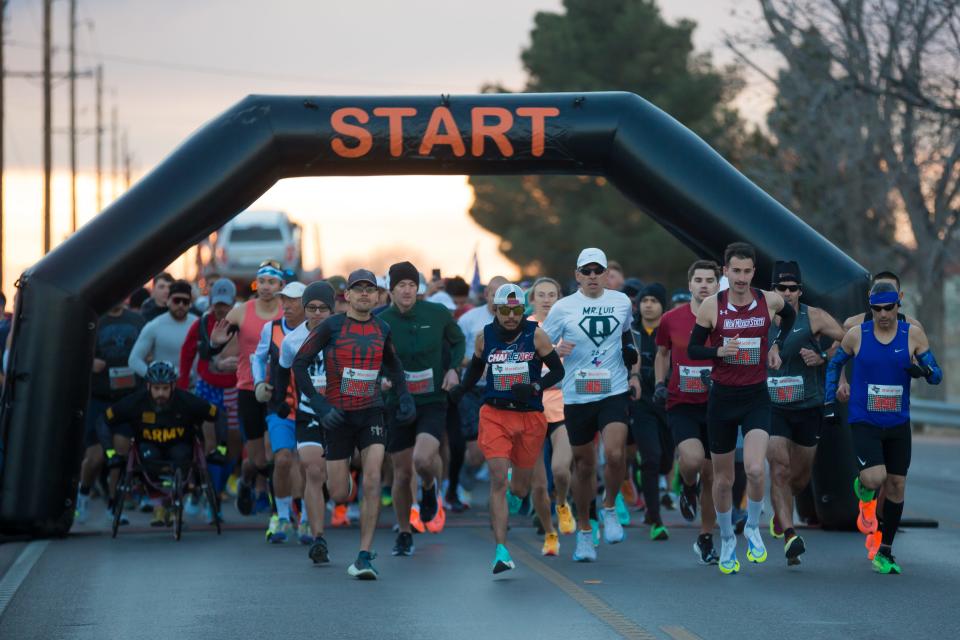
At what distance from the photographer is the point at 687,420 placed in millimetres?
12969

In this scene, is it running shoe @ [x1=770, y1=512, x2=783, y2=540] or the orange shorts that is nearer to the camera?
the orange shorts

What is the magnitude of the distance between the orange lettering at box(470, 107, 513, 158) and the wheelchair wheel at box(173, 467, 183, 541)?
356 cm

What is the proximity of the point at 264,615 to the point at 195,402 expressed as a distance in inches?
196

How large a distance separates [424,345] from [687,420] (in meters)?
2.19

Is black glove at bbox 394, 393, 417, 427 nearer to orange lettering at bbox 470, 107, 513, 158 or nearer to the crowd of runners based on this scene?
the crowd of runners

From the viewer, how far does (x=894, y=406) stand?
11.8 meters

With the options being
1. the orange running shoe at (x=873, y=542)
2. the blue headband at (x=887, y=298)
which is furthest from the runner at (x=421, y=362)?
the blue headband at (x=887, y=298)

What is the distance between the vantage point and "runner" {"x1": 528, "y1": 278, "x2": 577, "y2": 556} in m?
12.5

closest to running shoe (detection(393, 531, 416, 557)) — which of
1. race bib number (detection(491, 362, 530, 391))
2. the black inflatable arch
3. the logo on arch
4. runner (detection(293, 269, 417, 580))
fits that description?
runner (detection(293, 269, 417, 580))

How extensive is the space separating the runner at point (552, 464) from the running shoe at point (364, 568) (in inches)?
61.1

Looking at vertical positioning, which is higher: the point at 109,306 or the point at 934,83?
the point at 934,83

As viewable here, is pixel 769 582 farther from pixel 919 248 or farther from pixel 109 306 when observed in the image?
pixel 919 248

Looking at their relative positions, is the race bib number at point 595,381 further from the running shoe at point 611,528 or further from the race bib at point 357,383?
the race bib at point 357,383

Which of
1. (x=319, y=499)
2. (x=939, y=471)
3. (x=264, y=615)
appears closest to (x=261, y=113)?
(x=319, y=499)
